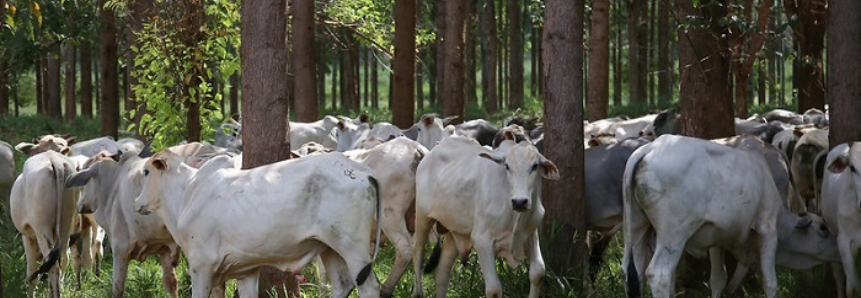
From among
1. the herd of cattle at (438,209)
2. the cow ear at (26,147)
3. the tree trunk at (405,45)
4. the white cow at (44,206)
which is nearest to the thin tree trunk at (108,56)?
the cow ear at (26,147)

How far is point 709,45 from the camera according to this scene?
1302 centimetres

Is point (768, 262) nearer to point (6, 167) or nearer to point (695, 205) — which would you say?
point (695, 205)

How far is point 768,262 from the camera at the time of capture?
1017cm

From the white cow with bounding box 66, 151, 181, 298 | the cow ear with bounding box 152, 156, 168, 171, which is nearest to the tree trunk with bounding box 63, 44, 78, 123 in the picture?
the white cow with bounding box 66, 151, 181, 298

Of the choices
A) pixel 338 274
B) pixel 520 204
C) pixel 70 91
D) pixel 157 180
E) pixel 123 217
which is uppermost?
pixel 70 91

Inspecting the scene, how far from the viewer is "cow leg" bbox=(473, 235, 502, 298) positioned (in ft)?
33.8

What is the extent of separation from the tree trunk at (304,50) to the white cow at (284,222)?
10.2 metres

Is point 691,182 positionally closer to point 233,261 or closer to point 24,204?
point 233,261

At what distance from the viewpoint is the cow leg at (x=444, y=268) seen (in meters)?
11.3

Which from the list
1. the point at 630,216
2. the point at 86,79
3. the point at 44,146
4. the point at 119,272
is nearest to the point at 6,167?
the point at 44,146

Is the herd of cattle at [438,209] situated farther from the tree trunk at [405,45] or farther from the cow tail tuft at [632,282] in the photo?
the tree trunk at [405,45]

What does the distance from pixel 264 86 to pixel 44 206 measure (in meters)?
3.23

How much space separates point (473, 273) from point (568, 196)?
3.78ft

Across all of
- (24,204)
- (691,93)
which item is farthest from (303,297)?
(691,93)
